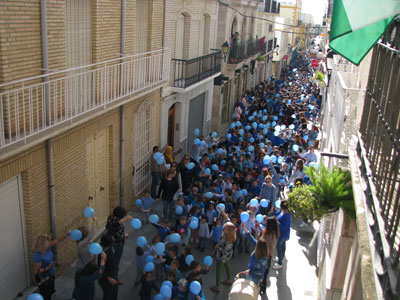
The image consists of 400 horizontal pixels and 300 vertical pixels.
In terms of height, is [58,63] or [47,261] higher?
[58,63]

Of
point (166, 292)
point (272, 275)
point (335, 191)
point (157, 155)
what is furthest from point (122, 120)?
point (335, 191)

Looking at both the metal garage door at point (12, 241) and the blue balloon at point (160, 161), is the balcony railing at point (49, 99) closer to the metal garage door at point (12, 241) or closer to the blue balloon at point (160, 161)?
the metal garage door at point (12, 241)

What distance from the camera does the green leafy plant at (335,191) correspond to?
6.38m

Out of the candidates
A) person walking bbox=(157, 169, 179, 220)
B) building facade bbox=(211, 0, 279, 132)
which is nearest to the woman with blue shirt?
person walking bbox=(157, 169, 179, 220)

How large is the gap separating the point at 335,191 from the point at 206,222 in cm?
375

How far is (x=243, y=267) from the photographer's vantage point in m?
9.66

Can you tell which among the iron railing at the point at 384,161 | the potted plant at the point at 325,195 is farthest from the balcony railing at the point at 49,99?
the iron railing at the point at 384,161

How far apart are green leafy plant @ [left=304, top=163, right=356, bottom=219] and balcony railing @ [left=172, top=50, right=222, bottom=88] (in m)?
7.95

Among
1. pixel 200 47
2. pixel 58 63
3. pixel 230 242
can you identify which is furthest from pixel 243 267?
pixel 200 47

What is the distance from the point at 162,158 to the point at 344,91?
548 cm

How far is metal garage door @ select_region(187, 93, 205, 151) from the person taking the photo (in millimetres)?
17234

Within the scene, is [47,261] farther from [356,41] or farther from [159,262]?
[356,41]

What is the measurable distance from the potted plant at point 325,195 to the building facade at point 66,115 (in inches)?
160

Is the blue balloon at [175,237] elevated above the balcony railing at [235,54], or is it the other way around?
the balcony railing at [235,54]
